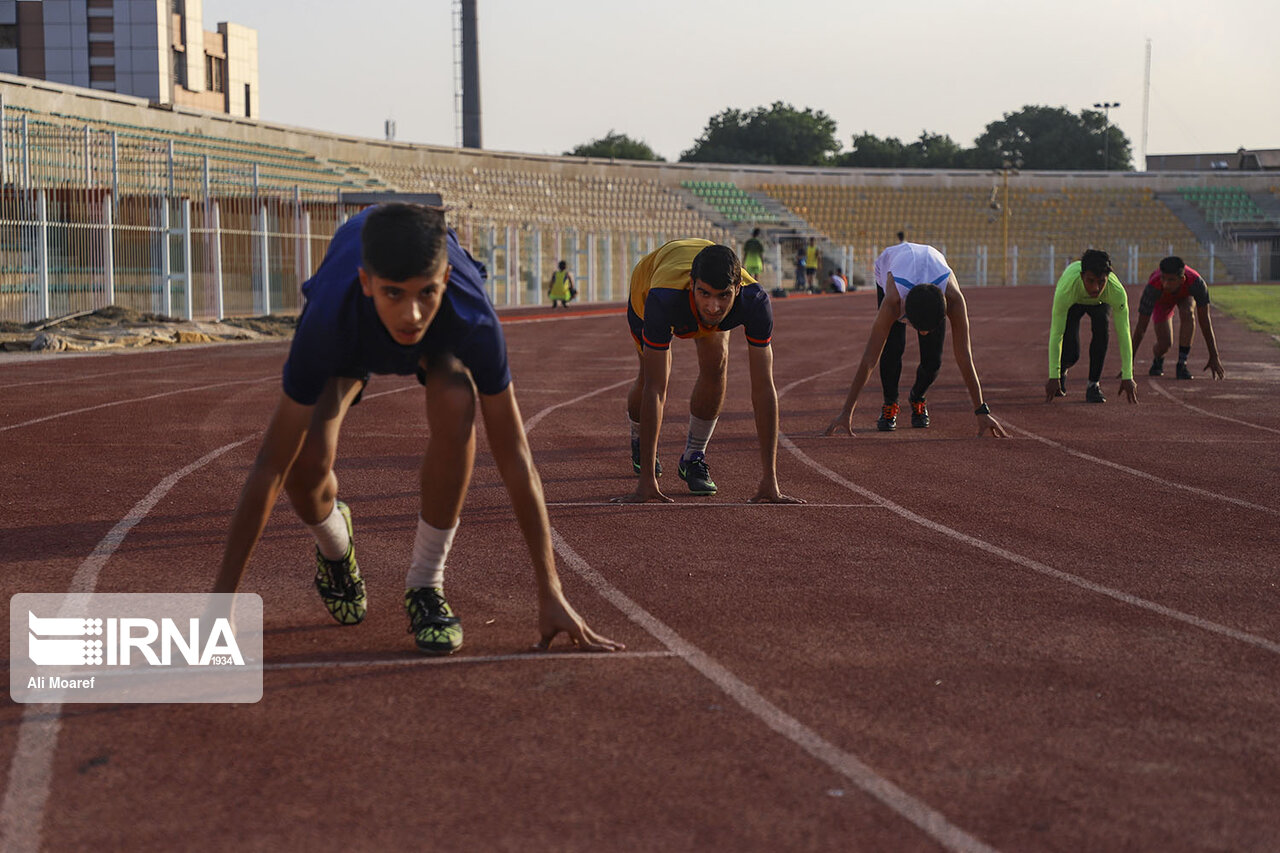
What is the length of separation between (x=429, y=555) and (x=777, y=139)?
93.1 m

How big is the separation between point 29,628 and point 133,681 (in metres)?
0.83

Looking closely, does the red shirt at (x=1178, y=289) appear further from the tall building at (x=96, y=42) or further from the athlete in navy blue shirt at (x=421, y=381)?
the tall building at (x=96, y=42)

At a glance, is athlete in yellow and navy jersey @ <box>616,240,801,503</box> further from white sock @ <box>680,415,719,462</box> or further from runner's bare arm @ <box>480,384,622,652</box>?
runner's bare arm @ <box>480,384,622,652</box>

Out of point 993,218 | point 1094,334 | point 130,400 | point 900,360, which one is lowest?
point 130,400

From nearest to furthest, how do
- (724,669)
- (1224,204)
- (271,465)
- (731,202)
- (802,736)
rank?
(802,736)
(271,465)
(724,669)
(731,202)
(1224,204)

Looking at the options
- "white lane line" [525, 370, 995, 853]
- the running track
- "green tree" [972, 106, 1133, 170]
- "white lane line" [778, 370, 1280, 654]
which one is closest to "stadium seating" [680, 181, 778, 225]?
"green tree" [972, 106, 1133, 170]

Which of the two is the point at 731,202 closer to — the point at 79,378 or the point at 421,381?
the point at 79,378

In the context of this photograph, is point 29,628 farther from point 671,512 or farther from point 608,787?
point 671,512

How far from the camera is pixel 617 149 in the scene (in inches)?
3782

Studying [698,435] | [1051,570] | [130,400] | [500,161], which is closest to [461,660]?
[1051,570]

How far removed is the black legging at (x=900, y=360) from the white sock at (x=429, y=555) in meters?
7.09

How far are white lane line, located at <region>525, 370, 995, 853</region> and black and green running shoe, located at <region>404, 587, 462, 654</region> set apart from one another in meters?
0.74

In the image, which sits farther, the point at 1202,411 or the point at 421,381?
the point at 1202,411

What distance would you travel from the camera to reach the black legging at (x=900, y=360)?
1114 centimetres
